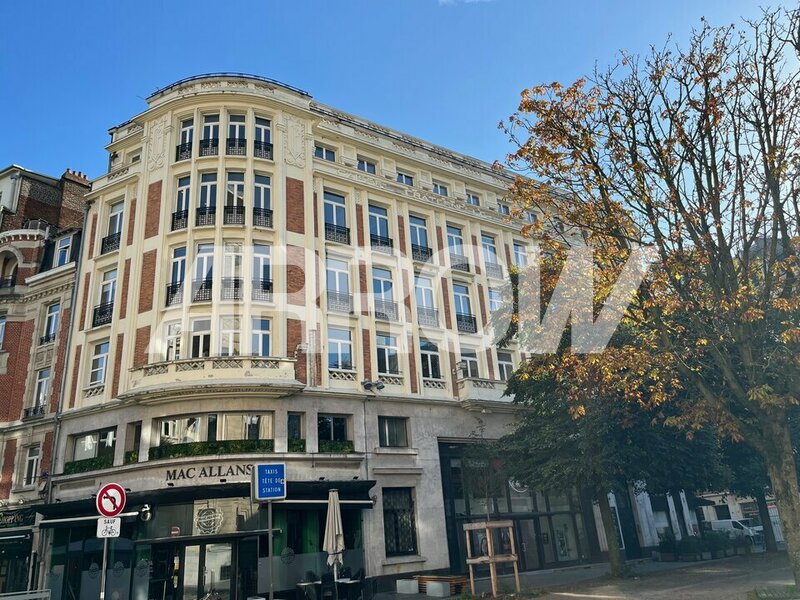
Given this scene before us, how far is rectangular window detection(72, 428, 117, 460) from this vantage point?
2134 centimetres

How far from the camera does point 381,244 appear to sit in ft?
85.3

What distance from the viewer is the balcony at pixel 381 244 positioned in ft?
84.5

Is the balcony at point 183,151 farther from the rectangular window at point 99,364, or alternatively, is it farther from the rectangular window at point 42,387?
the rectangular window at point 42,387

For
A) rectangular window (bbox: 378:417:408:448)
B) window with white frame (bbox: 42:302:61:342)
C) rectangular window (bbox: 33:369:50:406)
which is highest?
window with white frame (bbox: 42:302:61:342)

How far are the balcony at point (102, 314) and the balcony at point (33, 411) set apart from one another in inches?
173

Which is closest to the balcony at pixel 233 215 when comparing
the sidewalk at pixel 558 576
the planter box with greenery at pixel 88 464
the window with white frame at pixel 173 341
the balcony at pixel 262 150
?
the balcony at pixel 262 150

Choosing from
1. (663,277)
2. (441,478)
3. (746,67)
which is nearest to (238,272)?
(441,478)

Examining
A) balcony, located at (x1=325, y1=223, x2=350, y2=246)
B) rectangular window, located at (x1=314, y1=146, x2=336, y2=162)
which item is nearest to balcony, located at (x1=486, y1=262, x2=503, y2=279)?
balcony, located at (x1=325, y1=223, x2=350, y2=246)

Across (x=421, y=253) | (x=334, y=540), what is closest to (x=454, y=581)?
(x=334, y=540)

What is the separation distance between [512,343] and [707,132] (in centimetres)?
1646

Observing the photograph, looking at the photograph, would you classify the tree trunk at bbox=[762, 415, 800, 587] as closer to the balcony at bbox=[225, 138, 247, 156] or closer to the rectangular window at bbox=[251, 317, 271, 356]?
the rectangular window at bbox=[251, 317, 271, 356]

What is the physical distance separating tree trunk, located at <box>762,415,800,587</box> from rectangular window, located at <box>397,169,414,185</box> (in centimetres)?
1964

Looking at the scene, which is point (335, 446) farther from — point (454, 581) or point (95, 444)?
point (95, 444)

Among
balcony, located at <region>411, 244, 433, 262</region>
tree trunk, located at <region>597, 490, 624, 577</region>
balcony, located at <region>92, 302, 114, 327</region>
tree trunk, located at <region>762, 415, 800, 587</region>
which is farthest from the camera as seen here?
balcony, located at <region>411, 244, 433, 262</region>
